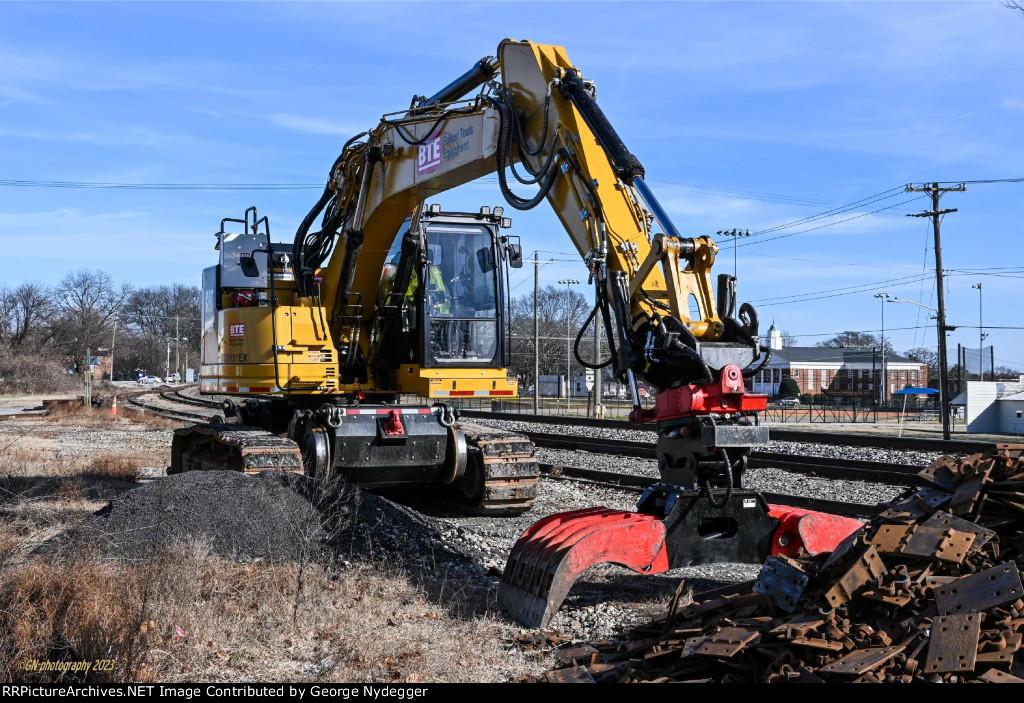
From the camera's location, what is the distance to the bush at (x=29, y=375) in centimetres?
6061

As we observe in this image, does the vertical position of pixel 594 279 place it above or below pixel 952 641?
above

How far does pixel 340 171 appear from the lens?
12.2 metres

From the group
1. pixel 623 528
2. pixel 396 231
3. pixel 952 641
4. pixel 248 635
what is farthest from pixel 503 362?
pixel 952 641

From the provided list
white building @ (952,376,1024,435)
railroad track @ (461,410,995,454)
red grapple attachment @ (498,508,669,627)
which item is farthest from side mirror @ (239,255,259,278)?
white building @ (952,376,1024,435)

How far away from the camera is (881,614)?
5.11m

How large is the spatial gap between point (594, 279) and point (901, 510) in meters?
2.85

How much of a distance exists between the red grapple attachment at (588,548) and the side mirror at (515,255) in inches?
200

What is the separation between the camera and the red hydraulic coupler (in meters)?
6.68

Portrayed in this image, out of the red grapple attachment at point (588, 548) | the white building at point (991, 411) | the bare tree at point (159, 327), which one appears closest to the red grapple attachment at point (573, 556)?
the red grapple attachment at point (588, 548)

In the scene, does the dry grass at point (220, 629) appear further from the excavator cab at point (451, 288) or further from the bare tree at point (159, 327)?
the bare tree at point (159, 327)

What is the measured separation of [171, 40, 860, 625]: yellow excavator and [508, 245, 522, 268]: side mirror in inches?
1.1

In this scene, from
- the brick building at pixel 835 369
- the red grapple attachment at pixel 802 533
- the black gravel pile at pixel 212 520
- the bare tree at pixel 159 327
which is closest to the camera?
the red grapple attachment at pixel 802 533

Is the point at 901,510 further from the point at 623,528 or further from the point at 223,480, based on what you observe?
the point at 223,480

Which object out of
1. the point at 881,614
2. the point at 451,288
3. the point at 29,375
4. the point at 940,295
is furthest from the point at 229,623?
the point at 29,375
